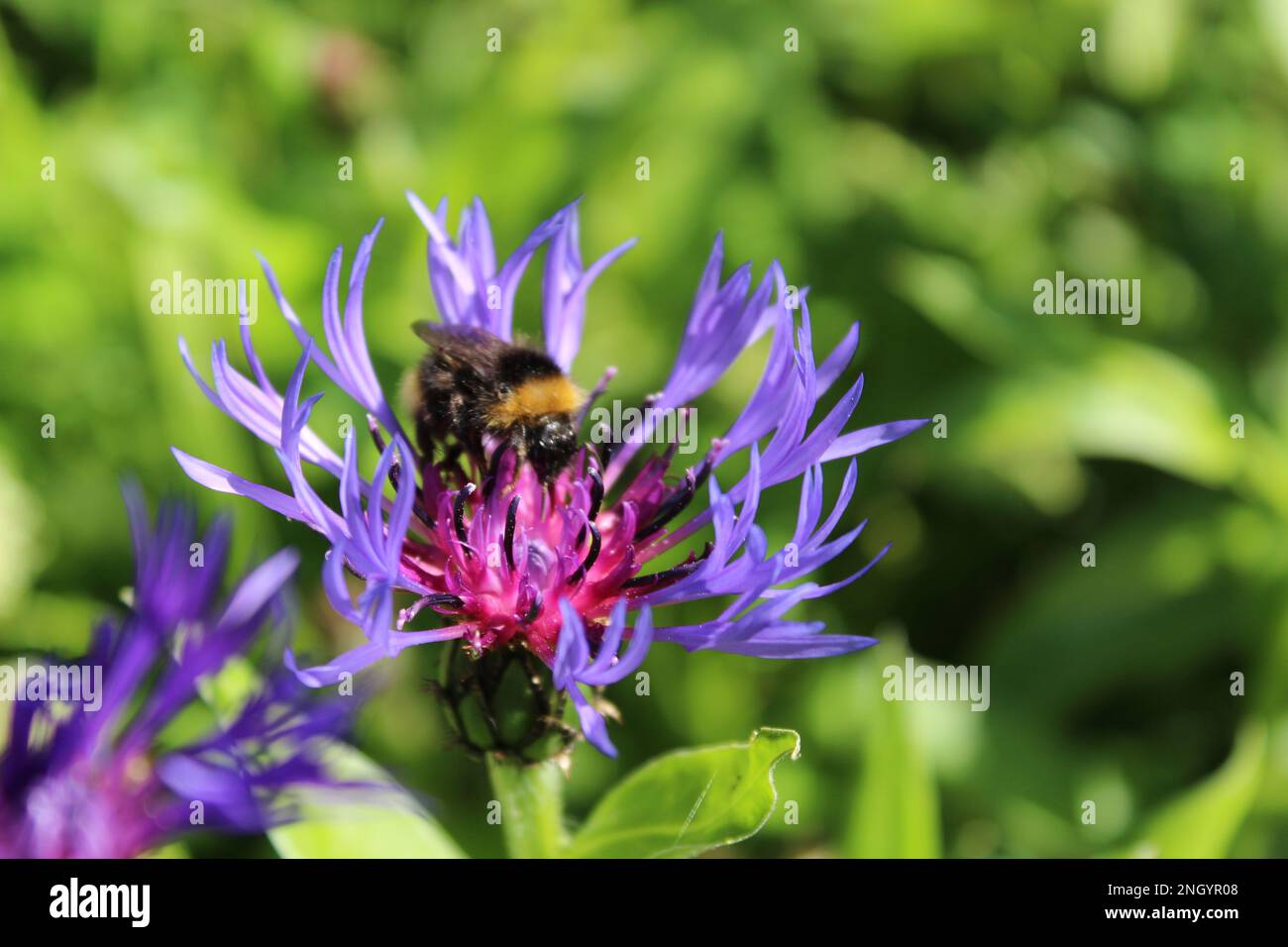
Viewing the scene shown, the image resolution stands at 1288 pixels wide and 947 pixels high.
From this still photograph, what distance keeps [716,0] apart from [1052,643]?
2462mm

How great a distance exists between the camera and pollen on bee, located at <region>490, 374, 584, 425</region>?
226cm

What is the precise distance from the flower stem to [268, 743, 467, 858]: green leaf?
5.7 inches

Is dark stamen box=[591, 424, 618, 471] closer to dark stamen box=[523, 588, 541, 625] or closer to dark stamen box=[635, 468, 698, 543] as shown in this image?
dark stamen box=[635, 468, 698, 543]


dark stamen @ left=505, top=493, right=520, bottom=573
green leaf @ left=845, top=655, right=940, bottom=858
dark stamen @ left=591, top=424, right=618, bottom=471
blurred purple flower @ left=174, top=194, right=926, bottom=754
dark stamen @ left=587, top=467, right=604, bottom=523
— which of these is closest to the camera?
blurred purple flower @ left=174, top=194, right=926, bottom=754

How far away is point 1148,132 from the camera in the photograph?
4637 millimetres

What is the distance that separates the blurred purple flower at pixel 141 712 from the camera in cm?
Answer: 237

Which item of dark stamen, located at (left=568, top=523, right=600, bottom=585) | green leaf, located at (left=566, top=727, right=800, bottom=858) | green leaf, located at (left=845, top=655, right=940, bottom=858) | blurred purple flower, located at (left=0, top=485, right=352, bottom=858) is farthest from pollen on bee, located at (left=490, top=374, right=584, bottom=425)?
green leaf, located at (left=845, top=655, right=940, bottom=858)

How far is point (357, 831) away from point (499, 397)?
3.00ft

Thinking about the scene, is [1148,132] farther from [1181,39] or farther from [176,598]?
[176,598]

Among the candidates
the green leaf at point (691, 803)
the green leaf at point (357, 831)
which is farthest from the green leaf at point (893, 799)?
the green leaf at point (357, 831)

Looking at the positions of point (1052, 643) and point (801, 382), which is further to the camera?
point (1052, 643)

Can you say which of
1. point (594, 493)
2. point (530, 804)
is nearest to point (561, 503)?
point (594, 493)

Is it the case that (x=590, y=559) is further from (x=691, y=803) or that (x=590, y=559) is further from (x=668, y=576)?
(x=691, y=803)
